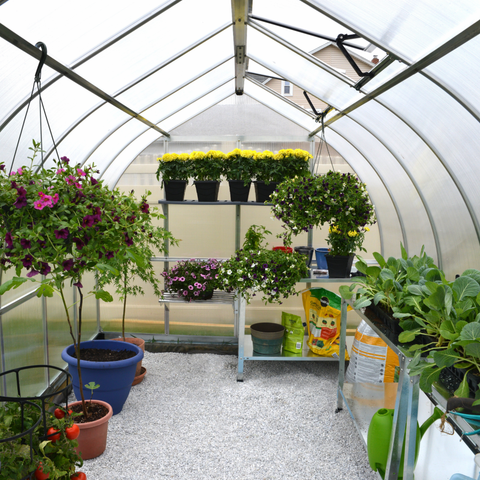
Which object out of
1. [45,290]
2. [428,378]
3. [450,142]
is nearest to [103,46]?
[45,290]

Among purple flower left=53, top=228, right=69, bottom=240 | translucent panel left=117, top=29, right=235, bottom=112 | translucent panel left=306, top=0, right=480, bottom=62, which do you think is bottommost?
purple flower left=53, top=228, right=69, bottom=240

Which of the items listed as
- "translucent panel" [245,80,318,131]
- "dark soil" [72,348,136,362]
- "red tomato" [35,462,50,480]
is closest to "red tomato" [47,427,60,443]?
"red tomato" [35,462,50,480]

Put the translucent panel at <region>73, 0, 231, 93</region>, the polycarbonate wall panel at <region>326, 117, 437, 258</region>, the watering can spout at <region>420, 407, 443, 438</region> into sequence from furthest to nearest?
1. the polycarbonate wall panel at <region>326, 117, 437, 258</region>
2. the translucent panel at <region>73, 0, 231, 93</region>
3. the watering can spout at <region>420, 407, 443, 438</region>

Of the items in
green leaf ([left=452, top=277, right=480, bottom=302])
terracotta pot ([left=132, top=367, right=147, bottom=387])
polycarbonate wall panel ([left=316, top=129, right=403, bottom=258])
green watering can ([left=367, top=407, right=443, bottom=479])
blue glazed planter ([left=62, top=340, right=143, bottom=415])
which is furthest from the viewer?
polycarbonate wall panel ([left=316, top=129, right=403, bottom=258])

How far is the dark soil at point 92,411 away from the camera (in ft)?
8.38

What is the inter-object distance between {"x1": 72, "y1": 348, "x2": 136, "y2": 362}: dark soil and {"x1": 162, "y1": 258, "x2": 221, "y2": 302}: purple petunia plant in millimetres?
964

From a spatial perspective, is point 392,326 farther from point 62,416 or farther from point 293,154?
point 293,154

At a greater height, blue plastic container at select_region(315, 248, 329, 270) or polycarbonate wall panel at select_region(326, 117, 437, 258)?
polycarbonate wall panel at select_region(326, 117, 437, 258)

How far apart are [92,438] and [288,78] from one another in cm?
319

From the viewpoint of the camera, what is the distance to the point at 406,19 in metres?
1.85

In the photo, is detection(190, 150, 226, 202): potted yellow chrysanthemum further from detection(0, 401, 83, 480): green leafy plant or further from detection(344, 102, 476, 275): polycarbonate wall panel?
detection(0, 401, 83, 480): green leafy plant

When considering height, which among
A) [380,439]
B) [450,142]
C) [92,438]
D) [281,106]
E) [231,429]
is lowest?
[231,429]

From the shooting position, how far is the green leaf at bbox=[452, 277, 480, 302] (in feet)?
5.27

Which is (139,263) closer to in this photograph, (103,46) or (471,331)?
(103,46)
